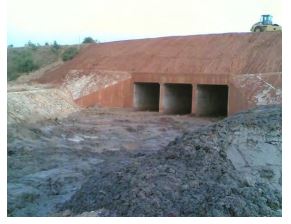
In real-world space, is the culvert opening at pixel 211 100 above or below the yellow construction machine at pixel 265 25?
below

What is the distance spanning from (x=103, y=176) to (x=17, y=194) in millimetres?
2600

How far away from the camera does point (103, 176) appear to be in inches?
385

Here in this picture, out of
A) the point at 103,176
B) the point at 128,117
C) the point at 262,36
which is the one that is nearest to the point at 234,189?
the point at 103,176

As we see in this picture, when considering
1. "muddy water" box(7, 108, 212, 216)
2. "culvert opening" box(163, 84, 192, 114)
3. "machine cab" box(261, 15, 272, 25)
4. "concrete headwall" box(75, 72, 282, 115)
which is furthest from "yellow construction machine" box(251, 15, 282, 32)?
"muddy water" box(7, 108, 212, 216)

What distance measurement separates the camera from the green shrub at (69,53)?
3297 cm

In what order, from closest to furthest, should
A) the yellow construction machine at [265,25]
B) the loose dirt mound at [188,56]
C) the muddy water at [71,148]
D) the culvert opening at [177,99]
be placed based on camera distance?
the muddy water at [71,148] < the loose dirt mound at [188,56] < the culvert opening at [177,99] < the yellow construction machine at [265,25]

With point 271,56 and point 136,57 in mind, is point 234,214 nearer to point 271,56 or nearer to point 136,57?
point 271,56

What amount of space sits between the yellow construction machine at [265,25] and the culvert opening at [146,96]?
29.3ft

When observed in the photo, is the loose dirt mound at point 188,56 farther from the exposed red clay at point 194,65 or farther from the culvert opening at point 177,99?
the culvert opening at point 177,99

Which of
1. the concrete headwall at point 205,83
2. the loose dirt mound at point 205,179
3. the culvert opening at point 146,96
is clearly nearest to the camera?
the loose dirt mound at point 205,179

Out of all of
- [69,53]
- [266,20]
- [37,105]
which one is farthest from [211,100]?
[69,53]

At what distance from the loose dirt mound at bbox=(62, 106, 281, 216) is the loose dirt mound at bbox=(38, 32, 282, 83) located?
44.8ft

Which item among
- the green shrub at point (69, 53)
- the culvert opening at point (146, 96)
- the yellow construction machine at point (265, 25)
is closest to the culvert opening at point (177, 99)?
the culvert opening at point (146, 96)

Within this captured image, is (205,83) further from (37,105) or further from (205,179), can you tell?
(205,179)
